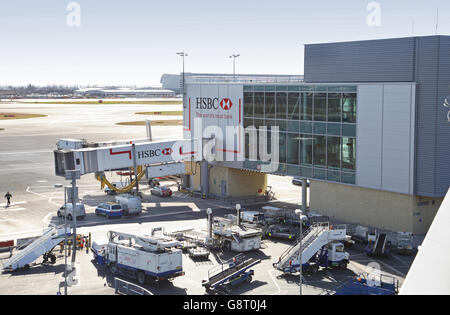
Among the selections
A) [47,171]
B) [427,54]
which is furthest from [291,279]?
[47,171]

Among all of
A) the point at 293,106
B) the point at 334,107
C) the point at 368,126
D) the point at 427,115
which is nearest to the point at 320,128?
the point at 334,107

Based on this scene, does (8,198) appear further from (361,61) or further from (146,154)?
(361,61)

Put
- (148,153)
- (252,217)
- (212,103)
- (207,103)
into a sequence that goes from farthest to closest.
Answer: (207,103) → (212,103) → (148,153) → (252,217)

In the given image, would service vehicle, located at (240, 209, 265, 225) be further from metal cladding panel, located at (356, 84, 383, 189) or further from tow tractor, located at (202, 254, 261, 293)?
tow tractor, located at (202, 254, 261, 293)

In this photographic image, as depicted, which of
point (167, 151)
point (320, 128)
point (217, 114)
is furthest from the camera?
point (217, 114)

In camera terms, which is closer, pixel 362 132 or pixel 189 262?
pixel 189 262

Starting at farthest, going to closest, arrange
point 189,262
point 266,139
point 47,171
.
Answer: point 47,171, point 266,139, point 189,262

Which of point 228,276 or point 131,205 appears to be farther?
point 131,205

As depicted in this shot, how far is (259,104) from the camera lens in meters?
61.6

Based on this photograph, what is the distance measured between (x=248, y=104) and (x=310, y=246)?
27.5 metres

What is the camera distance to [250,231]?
145 ft
